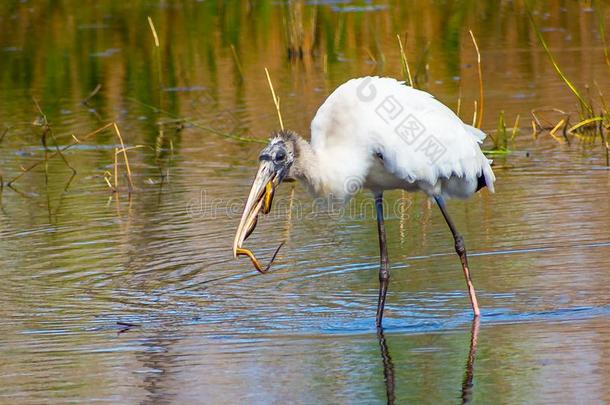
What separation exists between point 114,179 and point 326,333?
15.7 ft

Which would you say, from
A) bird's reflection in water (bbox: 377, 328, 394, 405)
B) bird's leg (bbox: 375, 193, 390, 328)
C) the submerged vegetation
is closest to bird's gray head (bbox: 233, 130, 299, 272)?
bird's leg (bbox: 375, 193, 390, 328)

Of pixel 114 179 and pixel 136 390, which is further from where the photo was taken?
pixel 114 179

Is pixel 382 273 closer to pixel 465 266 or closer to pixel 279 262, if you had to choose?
pixel 465 266

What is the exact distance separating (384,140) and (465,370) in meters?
1.55

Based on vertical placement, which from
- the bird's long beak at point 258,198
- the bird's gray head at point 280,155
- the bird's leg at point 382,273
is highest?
the bird's gray head at point 280,155

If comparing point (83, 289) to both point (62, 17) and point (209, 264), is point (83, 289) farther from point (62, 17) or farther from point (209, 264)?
point (62, 17)

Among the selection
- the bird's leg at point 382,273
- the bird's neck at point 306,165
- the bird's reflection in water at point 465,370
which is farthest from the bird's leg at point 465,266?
the bird's neck at point 306,165

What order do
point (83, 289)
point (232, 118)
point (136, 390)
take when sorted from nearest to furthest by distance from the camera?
point (136, 390), point (83, 289), point (232, 118)

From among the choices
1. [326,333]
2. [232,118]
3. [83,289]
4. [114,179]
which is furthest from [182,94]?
[326,333]

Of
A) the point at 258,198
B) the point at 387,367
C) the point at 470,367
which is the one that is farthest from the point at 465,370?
the point at 258,198

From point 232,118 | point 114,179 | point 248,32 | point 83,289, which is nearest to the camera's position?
point 83,289

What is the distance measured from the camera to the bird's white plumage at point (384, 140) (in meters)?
6.94

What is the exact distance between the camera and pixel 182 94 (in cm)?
1484

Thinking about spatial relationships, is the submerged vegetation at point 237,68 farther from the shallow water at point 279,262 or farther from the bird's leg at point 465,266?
the bird's leg at point 465,266
